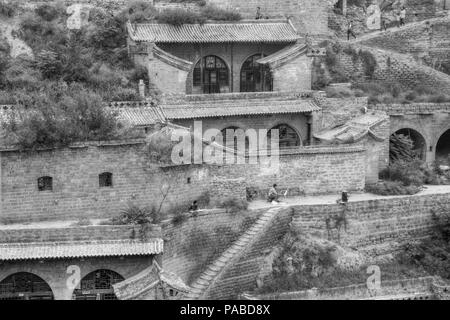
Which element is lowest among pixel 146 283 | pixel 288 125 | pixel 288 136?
pixel 146 283

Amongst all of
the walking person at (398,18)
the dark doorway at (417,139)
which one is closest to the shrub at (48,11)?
the dark doorway at (417,139)

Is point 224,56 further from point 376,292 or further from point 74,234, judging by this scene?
point 74,234

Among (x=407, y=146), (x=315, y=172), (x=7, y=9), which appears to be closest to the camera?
(x=315, y=172)

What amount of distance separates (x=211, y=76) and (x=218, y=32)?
2381mm

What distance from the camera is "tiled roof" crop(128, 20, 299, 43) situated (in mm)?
38672

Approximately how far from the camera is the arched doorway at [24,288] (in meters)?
26.3

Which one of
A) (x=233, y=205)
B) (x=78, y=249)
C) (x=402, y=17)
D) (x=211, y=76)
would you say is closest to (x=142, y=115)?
(x=233, y=205)

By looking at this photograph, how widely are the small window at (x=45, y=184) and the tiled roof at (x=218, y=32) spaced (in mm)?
11788

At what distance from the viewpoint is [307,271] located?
29.6m

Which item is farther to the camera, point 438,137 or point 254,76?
point 254,76

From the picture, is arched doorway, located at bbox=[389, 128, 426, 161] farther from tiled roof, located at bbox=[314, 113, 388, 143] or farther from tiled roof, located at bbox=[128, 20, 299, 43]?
tiled roof, located at bbox=[128, 20, 299, 43]

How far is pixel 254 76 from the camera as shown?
41.4 metres
